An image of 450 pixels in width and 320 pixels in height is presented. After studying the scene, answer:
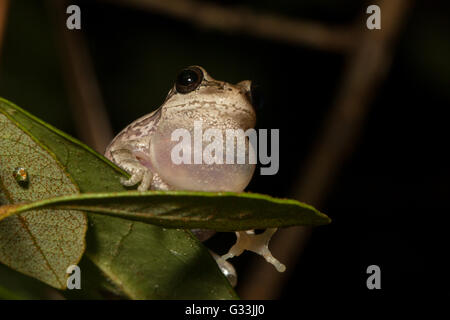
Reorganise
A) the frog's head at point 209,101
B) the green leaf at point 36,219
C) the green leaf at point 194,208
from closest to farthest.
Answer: the green leaf at point 194,208, the green leaf at point 36,219, the frog's head at point 209,101

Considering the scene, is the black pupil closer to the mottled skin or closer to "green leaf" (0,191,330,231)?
the mottled skin

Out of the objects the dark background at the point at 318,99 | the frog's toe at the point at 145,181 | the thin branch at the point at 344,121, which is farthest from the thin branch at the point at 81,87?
the frog's toe at the point at 145,181

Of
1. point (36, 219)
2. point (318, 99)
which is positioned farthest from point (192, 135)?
point (318, 99)

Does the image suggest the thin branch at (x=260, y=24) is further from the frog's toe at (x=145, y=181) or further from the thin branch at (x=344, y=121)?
the frog's toe at (x=145, y=181)

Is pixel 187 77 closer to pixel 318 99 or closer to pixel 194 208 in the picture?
pixel 194 208
